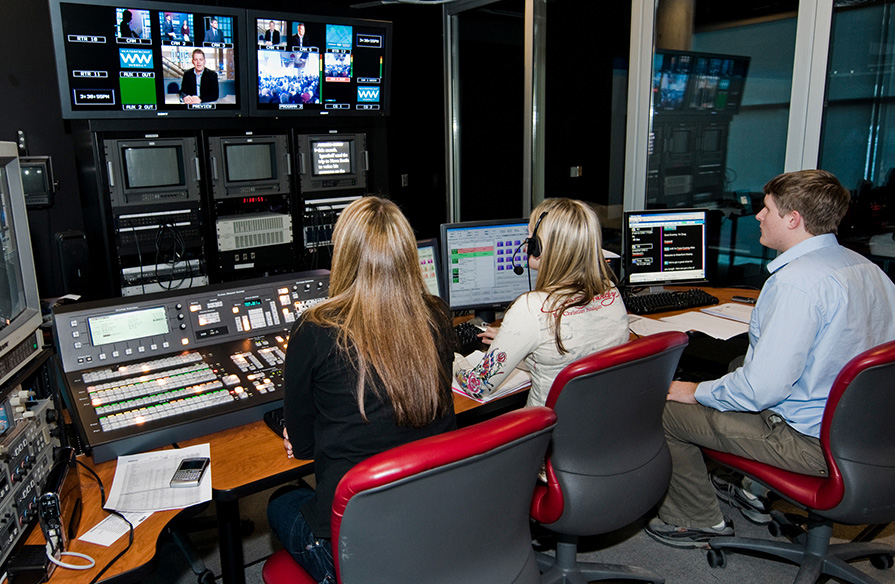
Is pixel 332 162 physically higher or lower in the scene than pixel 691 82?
lower

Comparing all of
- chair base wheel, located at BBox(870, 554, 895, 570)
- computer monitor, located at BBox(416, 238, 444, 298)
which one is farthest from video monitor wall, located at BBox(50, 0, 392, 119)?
chair base wheel, located at BBox(870, 554, 895, 570)

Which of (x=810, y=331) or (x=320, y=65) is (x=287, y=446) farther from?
(x=320, y=65)

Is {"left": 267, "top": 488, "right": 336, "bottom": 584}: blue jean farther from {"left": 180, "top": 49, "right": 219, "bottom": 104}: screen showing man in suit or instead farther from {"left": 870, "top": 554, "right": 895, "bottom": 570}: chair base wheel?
{"left": 180, "top": 49, "right": 219, "bottom": 104}: screen showing man in suit

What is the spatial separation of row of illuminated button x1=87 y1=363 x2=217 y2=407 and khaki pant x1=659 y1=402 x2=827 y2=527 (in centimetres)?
143

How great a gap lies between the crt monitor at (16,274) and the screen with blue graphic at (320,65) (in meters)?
2.31

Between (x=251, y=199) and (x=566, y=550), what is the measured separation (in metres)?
2.65

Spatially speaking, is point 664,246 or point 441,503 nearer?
point 441,503

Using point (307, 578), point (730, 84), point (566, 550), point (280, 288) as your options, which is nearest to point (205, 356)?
point (280, 288)

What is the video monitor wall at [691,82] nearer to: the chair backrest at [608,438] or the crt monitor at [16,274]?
the chair backrest at [608,438]

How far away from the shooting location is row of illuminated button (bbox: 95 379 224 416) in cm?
157

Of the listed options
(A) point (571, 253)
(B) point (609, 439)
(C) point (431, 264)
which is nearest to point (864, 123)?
(A) point (571, 253)

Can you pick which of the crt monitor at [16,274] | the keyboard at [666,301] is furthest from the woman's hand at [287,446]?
the keyboard at [666,301]

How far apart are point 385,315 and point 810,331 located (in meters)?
1.18

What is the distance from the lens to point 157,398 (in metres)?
1.64
